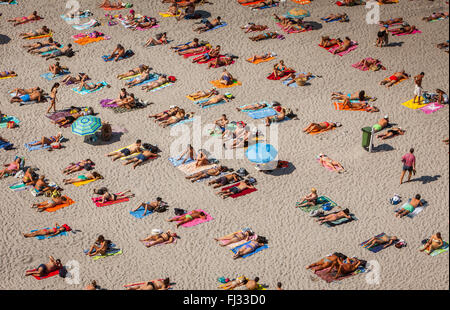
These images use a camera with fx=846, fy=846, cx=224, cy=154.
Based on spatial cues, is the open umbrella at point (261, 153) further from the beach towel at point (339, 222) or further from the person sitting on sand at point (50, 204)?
the person sitting on sand at point (50, 204)

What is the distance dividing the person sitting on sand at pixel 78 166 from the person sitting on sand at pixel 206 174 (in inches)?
163

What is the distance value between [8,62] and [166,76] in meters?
8.48

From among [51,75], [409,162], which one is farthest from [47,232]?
[409,162]

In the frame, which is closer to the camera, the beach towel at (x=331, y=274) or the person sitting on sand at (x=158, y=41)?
the beach towel at (x=331, y=274)

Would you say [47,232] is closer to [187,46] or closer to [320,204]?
[320,204]

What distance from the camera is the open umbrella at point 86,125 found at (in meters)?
35.3

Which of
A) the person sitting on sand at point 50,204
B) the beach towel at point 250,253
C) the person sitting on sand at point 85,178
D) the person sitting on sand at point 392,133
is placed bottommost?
the beach towel at point 250,253

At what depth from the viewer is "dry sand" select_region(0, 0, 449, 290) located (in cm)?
2919

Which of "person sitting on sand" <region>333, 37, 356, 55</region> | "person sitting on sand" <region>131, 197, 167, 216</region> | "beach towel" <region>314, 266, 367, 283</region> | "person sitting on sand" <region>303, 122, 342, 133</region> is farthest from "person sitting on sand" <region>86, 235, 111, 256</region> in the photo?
"person sitting on sand" <region>333, 37, 356, 55</region>

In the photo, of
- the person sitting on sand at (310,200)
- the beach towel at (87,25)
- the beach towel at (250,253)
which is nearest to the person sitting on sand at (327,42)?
the beach towel at (87,25)

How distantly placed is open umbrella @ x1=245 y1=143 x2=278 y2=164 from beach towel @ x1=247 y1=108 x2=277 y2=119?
3981mm

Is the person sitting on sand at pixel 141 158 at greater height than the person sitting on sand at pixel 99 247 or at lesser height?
greater

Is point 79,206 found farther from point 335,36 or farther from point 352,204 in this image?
point 335,36

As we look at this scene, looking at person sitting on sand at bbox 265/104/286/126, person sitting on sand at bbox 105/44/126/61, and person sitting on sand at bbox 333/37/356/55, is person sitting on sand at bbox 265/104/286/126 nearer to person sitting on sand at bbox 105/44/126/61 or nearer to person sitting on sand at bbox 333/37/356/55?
person sitting on sand at bbox 333/37/356/55
